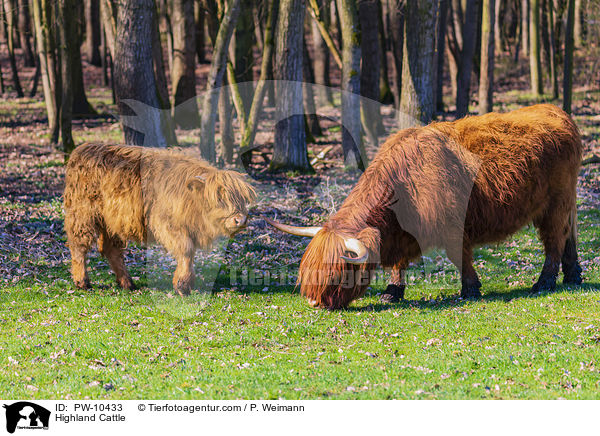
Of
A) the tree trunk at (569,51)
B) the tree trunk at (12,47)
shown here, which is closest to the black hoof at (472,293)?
the tree trunk at (569,51)

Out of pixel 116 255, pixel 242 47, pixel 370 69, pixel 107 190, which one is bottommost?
pixel 116 255

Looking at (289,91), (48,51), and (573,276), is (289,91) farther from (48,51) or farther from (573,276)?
(573,276)

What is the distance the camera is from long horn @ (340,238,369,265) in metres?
7.98

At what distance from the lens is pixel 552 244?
972cm

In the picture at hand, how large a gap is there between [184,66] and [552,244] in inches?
697

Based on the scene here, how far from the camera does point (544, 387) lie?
610 centimetres

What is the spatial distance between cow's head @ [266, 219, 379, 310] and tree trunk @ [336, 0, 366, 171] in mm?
10341

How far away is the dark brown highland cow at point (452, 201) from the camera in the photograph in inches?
330

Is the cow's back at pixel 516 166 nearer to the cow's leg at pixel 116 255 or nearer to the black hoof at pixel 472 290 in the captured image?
the black hoof at pixel 472 290

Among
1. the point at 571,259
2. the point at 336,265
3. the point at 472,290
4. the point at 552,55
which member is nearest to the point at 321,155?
the point at 571,259

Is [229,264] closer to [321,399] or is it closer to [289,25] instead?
[321,399]

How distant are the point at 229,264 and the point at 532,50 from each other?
906 inches

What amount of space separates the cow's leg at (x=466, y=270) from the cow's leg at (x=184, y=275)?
3581 millimetres

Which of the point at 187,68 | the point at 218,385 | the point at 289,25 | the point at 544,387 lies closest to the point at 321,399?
the point at 218,385
